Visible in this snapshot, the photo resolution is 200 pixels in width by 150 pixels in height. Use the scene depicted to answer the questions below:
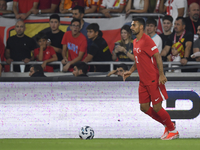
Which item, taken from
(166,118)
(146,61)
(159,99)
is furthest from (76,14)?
(166,118)

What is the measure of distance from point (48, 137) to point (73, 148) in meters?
1.08

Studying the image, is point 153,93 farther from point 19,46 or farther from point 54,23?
point 19,46

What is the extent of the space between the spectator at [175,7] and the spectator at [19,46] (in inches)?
130

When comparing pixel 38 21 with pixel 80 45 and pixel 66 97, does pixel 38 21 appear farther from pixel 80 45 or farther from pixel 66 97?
pixel 66 97

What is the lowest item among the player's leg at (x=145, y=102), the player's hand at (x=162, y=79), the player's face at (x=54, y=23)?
the player's leg at (x=145, y=102)

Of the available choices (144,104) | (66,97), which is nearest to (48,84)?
(66,97)

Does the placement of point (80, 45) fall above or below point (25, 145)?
above

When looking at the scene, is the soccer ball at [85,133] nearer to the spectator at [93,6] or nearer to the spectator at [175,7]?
the spectator at [93,6]

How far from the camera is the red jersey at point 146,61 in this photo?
442 centimetres

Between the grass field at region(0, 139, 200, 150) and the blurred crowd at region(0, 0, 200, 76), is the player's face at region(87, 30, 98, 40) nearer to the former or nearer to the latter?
the blurred crowd at region(0, 0, 200, 76)

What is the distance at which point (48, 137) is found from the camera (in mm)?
4910

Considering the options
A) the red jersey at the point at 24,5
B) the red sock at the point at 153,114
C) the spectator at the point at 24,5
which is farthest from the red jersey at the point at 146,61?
the red jersey at the point at 24,5

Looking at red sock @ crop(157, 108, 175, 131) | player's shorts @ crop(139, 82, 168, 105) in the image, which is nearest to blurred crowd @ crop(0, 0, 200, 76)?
player's shorts @ crop(139, 82, 168, 105)

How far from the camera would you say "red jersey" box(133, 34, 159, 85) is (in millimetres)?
4419
